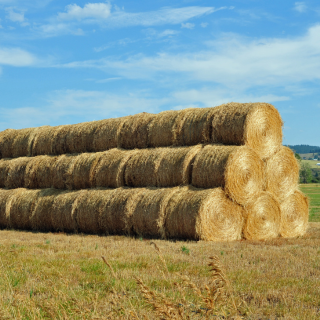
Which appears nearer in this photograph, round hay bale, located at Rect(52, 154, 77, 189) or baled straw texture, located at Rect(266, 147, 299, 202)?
baled straw texture, located at Rect(266, 147, 299, 202)

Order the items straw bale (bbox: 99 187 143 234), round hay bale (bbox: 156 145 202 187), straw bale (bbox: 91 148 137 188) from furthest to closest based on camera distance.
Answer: straw bale (bbox: 91 148 137 188), straw bale (bbox: 99 187 143 234), round hay bale (bbox: 156 145 202 187)

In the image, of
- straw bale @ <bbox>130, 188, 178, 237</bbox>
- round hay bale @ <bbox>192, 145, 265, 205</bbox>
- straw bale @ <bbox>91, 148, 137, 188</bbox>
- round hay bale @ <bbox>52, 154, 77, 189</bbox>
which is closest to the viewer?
round hay bale @ <bbox>192, 145, 265, 205</bbox>

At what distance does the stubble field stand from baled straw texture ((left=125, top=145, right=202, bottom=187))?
2489mm

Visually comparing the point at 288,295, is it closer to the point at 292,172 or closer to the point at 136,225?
the point at 136,225

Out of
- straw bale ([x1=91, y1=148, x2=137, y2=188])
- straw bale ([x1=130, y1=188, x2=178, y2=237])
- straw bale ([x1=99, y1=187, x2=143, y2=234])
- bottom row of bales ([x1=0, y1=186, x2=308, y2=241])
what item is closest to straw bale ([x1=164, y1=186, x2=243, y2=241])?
bottom row of bales ([x1=0, y1=186, x2=308, y2=241])

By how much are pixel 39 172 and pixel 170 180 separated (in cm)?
658

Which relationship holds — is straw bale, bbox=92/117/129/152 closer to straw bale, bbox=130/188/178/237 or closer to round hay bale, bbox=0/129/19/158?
straw bale, bbox=130/188/178/237

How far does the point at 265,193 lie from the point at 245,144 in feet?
5.70

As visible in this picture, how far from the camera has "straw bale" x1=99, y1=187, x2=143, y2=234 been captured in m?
13.2

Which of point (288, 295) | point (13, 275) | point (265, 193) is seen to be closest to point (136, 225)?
point (265, 193)

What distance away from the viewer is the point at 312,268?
24.7 ft

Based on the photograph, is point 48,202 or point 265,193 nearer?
point 265,193

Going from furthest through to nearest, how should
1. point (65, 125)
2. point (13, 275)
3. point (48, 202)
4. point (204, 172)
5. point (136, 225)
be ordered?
point (65, 125) → point (48, 202) → point (136, 225) → point (204, 172) → point (13, 275)

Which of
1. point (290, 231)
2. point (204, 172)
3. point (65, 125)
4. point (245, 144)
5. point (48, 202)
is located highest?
point (65, 125)
